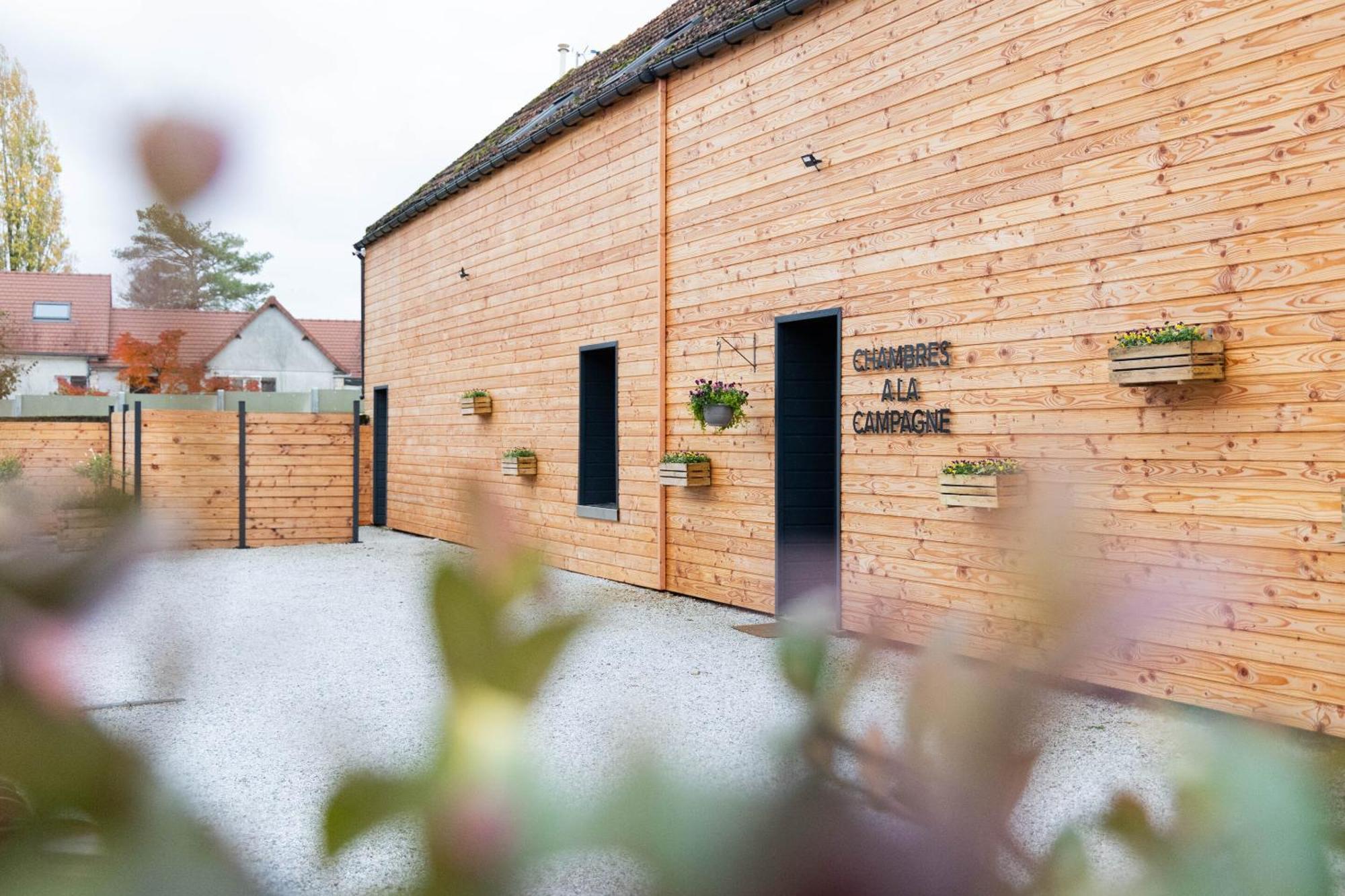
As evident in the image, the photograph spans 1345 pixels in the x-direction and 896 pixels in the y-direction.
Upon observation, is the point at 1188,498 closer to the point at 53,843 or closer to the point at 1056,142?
the point at 1056,142

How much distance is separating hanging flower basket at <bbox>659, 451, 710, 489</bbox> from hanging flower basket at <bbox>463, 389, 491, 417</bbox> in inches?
152

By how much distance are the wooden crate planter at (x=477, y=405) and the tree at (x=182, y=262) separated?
38.6ft

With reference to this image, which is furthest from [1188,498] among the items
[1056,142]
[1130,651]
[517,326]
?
[517,326]

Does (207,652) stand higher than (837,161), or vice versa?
(837,161)

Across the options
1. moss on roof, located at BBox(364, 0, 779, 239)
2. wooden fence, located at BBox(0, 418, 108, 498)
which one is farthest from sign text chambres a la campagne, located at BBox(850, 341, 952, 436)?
wooden fence, located at BBox(0, 418, 108, 498)

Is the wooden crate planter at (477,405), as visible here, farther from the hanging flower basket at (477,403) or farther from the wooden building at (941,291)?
the wooden building at (941,291)

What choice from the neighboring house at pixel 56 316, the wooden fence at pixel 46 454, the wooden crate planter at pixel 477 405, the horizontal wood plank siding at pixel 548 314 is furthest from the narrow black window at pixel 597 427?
the neighboring house at pixel 56 316

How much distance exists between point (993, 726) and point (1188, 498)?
18.2 ft

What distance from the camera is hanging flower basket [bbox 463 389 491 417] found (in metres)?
12.2

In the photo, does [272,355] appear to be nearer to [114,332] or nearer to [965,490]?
[114,332]

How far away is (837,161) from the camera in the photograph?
24.9 feet

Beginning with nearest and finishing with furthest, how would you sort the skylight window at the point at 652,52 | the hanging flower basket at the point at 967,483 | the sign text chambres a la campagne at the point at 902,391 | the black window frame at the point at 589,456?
the hanging flower basket at the point at 967,483 → the sign text chambres a la campagne at the point at 902,391 → the skylight window at the point at 652,52 → the black window frame at the point at 589,456

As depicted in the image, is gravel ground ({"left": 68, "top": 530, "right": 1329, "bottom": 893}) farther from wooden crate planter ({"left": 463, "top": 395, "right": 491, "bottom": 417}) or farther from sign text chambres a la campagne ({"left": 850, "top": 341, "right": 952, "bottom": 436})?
wooden crate planter ({"left": 463, "top": 395, "right": 491, "bottom": 417})

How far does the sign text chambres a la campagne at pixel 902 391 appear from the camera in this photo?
6.78m
